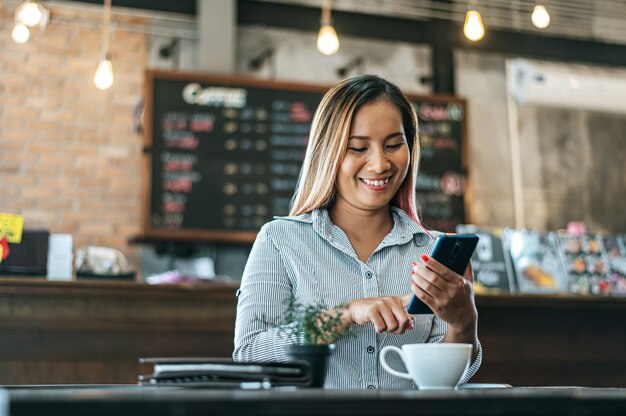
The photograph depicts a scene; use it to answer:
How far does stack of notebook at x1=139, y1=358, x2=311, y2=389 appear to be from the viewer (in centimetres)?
127

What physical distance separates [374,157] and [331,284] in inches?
12.0

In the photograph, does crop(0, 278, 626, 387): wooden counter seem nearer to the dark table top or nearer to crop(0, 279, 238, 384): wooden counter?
crop(0, 279, 238, 384): wooden counter

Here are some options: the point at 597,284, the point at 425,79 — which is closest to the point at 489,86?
the point at 425,79

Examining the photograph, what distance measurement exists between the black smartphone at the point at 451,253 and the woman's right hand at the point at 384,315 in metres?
0.03

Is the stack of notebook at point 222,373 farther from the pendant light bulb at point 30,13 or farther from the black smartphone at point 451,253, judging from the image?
the pendant light bulb at point 30,13

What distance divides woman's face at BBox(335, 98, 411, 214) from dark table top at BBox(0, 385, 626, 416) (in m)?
1.05

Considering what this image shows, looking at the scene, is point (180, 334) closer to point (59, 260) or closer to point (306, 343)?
point (59, 260)

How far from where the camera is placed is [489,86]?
261 inches

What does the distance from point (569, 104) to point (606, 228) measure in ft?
3.17

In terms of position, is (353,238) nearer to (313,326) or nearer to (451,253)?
(451,253)

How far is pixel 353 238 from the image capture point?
2.10 meters

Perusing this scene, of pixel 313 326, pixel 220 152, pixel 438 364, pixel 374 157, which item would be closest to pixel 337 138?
pixel 374 157

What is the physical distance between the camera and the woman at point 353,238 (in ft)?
6.19

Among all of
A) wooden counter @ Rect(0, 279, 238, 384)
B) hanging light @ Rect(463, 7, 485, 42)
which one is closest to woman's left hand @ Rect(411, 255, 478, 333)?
wooden counter @ Rect(0, 279, 238, 384)
